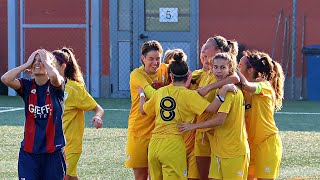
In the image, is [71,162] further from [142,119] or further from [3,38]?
[3,38]

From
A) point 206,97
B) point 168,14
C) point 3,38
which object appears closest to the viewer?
point 206,97

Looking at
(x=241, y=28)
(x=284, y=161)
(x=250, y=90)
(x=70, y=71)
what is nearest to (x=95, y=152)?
(x=284, y=161)

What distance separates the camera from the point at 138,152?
26.5 ft

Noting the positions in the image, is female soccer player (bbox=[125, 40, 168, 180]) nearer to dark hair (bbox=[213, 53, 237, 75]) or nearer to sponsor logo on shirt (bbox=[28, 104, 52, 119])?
dark hair (bbox=[213, 53, 237, 75])

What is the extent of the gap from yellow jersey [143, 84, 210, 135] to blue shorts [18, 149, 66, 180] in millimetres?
915

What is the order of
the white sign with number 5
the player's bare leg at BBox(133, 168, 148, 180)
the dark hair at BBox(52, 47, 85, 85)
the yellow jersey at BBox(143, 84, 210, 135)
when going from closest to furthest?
the yellow jersey at BBox(143, 84, 210, 135)
the dark hair at BBox(52, 47, 85, 85)
the player's bare leg at BBox(133, 168, 148, 180)
the white sign with number 5

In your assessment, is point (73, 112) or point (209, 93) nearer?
point (209, 93)

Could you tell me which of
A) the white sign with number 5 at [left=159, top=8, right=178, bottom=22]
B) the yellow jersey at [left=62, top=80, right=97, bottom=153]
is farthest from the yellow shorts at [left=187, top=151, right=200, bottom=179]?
the white sign with number 5 at [left=159, top=8, right=178, bottom=22]

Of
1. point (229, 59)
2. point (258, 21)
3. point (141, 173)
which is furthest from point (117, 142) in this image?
point (258, 21)

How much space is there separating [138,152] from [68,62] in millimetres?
1024

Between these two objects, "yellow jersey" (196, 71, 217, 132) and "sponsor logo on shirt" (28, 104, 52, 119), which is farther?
"yellow jersey" (196, 71, 217, 132)

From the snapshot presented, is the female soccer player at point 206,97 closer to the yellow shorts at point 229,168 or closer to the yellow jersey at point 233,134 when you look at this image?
the yellow jersey at point 233,134

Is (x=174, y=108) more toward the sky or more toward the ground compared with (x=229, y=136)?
more toward the sky

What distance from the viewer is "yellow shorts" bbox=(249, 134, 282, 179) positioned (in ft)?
25.0
